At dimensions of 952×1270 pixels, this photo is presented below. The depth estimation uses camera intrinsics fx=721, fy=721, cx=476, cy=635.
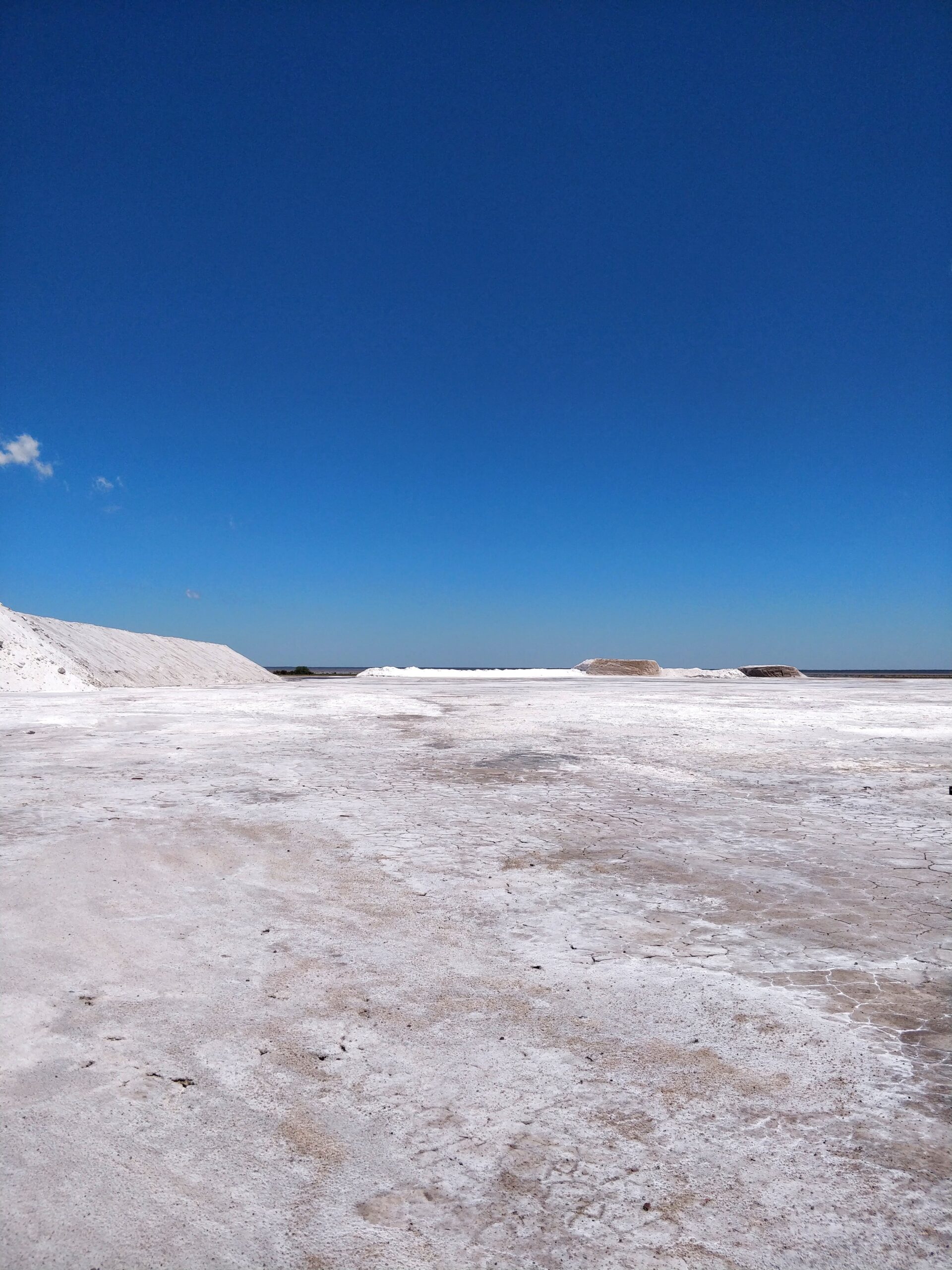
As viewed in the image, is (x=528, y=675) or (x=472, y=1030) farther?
(x=528, y=675)

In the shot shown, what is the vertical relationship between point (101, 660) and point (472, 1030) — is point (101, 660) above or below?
above

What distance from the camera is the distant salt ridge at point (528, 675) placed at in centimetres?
2470

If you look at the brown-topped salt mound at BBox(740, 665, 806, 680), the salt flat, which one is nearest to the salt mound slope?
the salt flat

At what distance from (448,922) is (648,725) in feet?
17.2

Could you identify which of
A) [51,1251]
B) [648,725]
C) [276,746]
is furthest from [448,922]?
[648,725]

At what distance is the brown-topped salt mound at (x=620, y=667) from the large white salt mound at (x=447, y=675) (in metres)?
0.56

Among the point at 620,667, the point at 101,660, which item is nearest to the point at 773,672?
the point at 620,667

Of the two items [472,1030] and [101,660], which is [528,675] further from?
[472,1030]

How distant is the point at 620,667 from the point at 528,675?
420 cm

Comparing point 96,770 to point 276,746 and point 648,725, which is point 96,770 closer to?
point 276,746

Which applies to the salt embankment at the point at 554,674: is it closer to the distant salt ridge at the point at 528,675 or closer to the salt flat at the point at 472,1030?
the distant salt ridge at the point at 528,675

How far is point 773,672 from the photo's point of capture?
1046 inches

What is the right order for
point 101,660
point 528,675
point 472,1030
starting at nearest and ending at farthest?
point 472,1030 → point 101,660 → point 528,675

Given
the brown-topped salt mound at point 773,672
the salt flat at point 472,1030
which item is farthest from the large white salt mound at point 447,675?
the salt flat at point 472,1030
